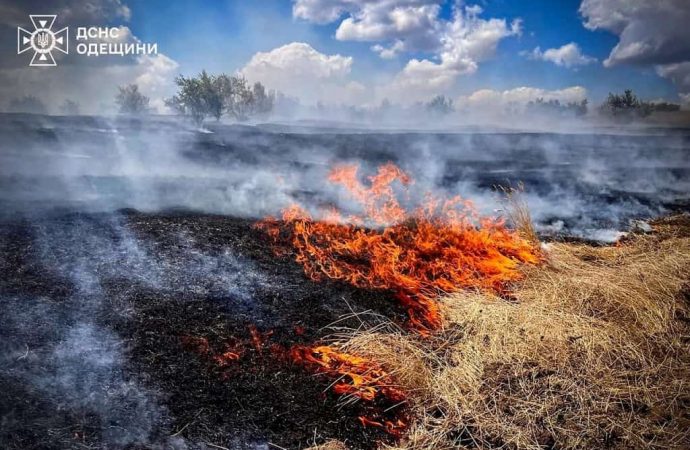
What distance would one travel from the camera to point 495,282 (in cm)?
601

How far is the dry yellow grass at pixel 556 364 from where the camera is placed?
363 cm

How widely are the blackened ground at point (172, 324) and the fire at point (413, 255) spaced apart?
33 cm

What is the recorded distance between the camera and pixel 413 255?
656 cm

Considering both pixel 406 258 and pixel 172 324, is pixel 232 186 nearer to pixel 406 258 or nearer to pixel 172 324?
pixel 406 258

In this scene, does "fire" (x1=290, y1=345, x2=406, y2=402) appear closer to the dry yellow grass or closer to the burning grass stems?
the burning grass stems

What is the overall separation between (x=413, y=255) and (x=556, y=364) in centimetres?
270

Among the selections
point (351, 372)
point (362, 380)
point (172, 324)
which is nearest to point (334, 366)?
point (351, 372)

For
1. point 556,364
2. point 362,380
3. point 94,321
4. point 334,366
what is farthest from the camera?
point 94,321

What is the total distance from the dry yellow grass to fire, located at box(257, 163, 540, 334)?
0.37 meters

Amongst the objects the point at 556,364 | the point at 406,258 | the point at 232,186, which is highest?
the point at 232,186

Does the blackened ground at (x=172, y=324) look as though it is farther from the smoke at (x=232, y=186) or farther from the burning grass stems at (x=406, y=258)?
the smoke at (x=232, y=186)

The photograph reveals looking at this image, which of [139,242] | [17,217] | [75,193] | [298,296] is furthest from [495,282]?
[75,193]

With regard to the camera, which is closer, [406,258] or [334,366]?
[334,366]

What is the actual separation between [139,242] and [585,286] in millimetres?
6129
